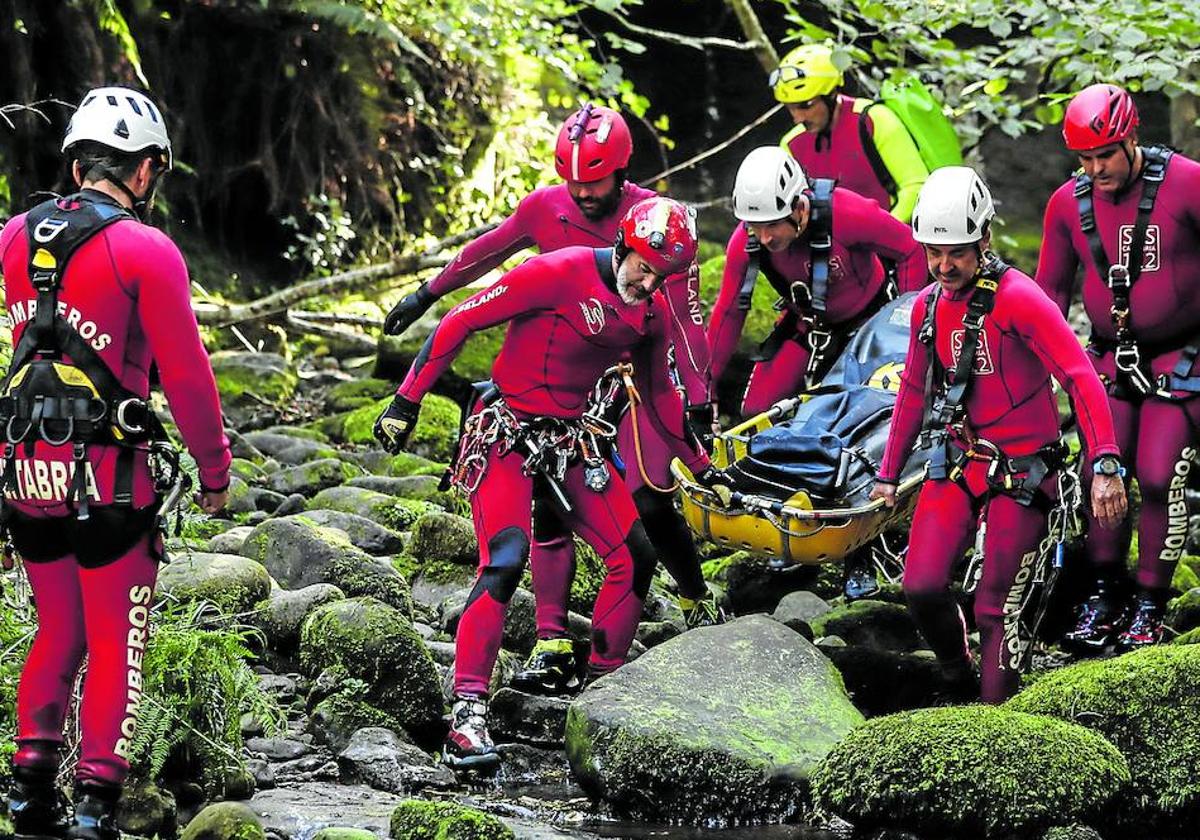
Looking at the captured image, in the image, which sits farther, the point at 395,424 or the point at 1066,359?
the point at 1066,359

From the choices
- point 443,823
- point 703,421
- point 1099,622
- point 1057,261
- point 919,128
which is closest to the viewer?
point 443,823

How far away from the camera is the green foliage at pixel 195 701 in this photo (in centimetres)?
579

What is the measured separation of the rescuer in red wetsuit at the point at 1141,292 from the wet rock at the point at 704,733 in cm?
229

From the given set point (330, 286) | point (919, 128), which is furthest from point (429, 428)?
point (919, 128)

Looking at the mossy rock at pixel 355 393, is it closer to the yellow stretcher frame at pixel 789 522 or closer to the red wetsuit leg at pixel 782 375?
the red wetsuit leg at pixel 782 375

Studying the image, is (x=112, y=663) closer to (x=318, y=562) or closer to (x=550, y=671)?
Answer: (x=550, y=671)

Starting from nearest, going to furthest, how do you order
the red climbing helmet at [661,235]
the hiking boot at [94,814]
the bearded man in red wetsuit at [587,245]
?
the hiking boot at [94,814] < the red climbing helmet at [661,235] < the bearded man in red wetsuit at [587,245]

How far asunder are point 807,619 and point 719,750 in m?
3.16

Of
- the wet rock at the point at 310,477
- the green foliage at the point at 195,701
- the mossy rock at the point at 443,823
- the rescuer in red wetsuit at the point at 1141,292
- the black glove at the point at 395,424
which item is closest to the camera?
the mossy rock at the point at 443,823

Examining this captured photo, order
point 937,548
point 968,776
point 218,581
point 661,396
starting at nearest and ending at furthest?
point 968,776 → point 937,548 → point 661,396 → point 218,581

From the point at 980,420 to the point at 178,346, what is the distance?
3.68 meters

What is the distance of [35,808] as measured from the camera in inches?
204

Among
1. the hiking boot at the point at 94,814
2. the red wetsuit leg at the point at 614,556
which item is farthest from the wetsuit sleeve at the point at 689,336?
the hiking boot at the point at 94,814

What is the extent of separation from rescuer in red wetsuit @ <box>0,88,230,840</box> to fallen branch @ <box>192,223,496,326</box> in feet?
28.1
